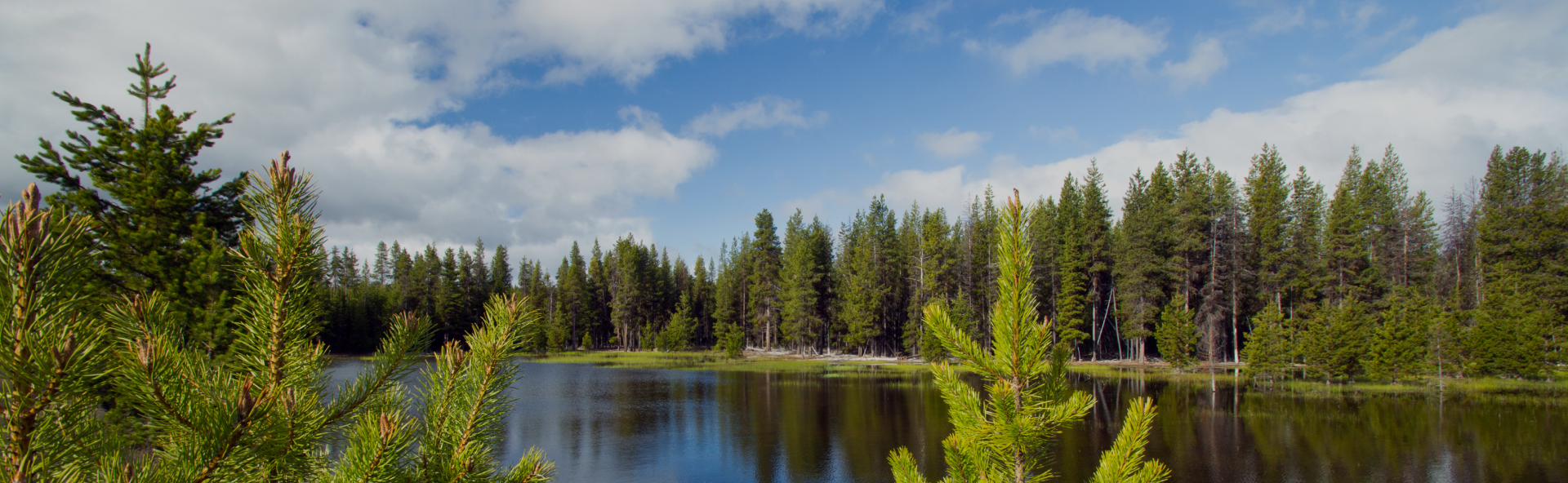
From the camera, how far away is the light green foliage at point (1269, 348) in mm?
33000

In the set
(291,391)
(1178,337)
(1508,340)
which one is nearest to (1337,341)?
(1178,337)

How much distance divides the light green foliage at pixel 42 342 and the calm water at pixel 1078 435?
1192 centimetres

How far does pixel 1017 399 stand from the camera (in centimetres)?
281

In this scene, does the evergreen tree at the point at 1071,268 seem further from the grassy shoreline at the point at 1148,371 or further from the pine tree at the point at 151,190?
the pine tree at the point at 151,190

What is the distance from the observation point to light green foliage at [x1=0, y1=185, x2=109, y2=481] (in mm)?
1059

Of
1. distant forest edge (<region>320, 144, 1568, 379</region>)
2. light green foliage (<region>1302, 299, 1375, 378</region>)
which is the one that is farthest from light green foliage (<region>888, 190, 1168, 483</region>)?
light green foliage (<region>1302, 299, 1375, 378</region>)

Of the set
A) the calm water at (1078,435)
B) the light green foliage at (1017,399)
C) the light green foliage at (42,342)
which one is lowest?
the calm water at (1078,435)

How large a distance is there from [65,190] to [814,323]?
49698mm

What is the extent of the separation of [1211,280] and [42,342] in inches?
2161

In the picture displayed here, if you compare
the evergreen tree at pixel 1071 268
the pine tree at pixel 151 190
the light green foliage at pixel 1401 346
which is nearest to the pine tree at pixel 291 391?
the pine tree at pixel 151 190

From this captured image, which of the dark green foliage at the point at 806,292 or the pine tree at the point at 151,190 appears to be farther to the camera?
the dark green foliage at the point at 806,292

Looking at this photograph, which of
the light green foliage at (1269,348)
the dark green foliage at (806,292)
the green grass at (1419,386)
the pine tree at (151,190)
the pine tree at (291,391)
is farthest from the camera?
the dark green foliage at (806,292)

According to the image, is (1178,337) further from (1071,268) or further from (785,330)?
(785,330)

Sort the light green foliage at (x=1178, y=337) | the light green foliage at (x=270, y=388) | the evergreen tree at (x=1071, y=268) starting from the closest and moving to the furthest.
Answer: the light green foliage at (x=270, y=388) < the light green foliage at (x=1178, y=337) < the evergreen tree at (x=1071, y=268)
